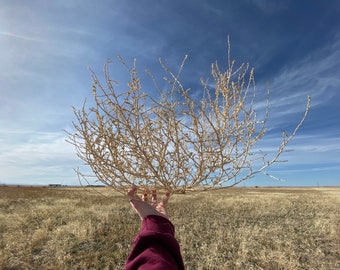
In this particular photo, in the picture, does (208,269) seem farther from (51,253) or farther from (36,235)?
(36,235)

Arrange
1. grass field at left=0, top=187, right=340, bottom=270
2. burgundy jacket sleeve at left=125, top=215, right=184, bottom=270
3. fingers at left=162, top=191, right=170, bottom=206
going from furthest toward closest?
1. grass field at left=0, top=187, right=340, bottom=270
2. fingers at left=162, top=191, right=170, bottom=206
3. burgundy jacket sleeve at left=125, top=215, right=184, bottom=270

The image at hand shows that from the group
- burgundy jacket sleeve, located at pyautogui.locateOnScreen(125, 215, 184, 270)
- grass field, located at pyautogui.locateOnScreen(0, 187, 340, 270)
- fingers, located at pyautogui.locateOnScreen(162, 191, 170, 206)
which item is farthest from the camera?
grass field, located at pyautogui.locateOnScreen(0, 187, 340, 270)

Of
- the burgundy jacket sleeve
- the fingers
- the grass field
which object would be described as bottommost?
the grass field

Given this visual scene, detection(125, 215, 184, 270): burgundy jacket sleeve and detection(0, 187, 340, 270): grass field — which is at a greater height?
detection(125, 215, 184, 270): burgundy jacket sleeve

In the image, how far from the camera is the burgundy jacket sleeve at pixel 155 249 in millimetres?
1574

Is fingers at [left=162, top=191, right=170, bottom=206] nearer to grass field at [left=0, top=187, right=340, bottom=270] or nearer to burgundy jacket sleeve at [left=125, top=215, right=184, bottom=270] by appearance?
burgundy jacket sleeve at [left=125, top=215, right=184, bottom=270]

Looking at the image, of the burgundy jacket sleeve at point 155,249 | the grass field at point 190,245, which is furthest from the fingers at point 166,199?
the grass field at point 190,245

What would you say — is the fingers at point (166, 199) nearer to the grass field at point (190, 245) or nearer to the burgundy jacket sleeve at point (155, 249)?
the burgundy jacket sleeve at point (155, 249)

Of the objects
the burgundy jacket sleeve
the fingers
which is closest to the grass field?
the fingers

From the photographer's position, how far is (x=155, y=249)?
1.67 m

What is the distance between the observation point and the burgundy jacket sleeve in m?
1.57

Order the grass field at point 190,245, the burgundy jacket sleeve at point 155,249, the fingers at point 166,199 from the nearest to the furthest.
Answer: the burgundy jacket sleeve at point 155,249 → the fingers at point 166,199 → the grass field at point 190,245

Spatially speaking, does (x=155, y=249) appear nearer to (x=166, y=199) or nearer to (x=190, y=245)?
(x=166, y=199)

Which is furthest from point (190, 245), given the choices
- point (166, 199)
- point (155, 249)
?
point (155, 249)
